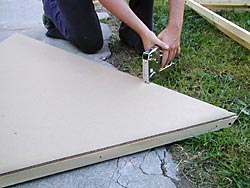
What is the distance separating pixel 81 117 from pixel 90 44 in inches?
23.5

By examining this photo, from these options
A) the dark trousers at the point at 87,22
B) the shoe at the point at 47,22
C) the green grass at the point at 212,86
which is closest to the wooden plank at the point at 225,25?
the green grass at the point at 212,86

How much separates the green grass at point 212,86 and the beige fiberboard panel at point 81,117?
6cm

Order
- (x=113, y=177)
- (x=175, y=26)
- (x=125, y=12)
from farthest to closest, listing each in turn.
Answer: (x=175, y=26) < (x=125, y=12) < (x=113, y=177)

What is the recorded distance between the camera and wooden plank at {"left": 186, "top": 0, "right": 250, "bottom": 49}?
159 cm

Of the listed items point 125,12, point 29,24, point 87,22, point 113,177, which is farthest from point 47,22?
point 113,177

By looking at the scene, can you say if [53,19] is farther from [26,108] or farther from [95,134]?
[95,134]

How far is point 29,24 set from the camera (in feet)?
6.72

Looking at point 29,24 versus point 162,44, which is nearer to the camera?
point 162,44

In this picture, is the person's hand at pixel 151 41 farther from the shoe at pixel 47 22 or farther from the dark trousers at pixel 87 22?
the shoe at pixel 47 22

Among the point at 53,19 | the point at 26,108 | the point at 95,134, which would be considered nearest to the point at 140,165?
the point at 95,134

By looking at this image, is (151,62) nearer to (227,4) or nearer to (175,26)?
(175,26)

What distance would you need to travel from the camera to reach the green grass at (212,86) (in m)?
0.98

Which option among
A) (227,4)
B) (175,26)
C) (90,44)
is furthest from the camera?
(227,4)

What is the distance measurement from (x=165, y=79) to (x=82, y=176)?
0.56 meters
